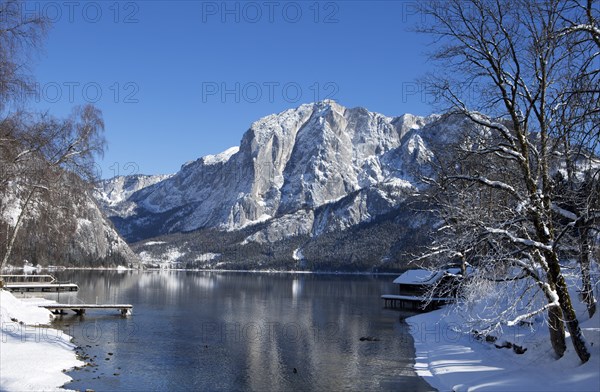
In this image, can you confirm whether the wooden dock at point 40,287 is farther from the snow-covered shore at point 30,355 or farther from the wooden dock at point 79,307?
the snow-covered shore at point 30,355

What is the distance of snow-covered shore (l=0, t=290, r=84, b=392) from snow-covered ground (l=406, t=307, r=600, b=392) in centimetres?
1698

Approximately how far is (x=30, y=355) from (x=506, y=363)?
74.1ft

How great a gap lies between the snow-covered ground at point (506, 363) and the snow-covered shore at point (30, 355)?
17.0 metres

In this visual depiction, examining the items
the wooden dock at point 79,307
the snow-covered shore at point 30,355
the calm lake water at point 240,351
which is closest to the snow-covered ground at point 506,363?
the calm lake water at point 240,351

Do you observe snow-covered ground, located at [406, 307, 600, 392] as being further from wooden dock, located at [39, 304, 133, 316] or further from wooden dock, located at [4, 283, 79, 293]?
wooden dock, located at [4, 283, 79, 293]

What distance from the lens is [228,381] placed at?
82.1 feet

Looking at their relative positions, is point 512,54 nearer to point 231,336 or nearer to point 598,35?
point 598,35

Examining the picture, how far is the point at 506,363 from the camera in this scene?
2552 centimetres

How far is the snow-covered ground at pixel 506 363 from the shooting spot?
18.0m

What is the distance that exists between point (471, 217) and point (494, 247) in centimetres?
200

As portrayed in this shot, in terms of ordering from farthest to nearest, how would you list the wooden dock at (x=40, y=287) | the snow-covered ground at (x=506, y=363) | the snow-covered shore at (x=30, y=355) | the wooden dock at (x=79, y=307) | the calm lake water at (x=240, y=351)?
the wooden dock at (x=40, y=287) < the wooden dock at (x=79, y=307) < the calm lake water at (x=240, y=351) < the snow-covered shore at (x=30, y=355) < the snow-covered ground at (x=506, y=363)

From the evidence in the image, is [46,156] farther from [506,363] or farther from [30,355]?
[506,363]

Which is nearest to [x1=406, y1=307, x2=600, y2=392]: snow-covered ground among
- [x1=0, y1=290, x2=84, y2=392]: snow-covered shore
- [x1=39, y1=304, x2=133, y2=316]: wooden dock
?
[x1=0, y1=290, x2=84, y2=392]: snow-covered shore

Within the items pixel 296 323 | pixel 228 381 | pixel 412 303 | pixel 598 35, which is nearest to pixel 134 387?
pixel 228 381
